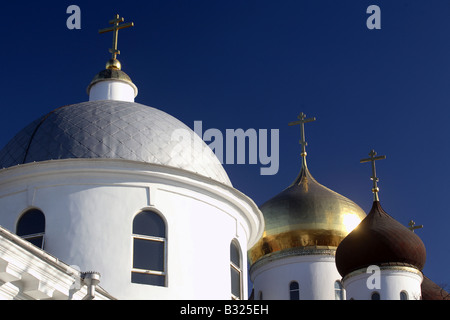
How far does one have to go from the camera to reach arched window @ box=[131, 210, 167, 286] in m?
17.7

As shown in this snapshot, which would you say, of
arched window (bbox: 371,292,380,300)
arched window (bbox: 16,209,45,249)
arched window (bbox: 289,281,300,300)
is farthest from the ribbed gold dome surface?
arched window (bbox: 16,209,45,249)

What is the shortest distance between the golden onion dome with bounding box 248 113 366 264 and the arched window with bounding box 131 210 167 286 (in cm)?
1138

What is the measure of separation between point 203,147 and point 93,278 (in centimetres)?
698

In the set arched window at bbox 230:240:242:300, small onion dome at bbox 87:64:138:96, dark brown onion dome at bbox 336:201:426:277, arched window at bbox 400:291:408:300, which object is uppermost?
small onion dome at bbox 87:64:138:96

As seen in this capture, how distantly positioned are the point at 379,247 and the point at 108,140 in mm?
9985

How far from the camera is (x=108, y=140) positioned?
1870cm

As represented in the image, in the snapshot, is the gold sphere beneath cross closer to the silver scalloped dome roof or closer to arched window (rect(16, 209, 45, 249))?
the silver scalloped dome roof

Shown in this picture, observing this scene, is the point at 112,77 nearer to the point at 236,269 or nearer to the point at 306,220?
the point at 236,269

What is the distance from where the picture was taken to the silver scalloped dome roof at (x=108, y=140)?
18.6 m

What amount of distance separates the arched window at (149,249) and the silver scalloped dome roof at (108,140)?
4.12 feet

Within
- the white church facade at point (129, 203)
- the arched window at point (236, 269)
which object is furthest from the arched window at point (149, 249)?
the arched window at point (236, 269)

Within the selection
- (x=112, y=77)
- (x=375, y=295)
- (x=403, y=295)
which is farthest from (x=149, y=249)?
(x=403, y=295)

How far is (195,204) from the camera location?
18781 millimetres

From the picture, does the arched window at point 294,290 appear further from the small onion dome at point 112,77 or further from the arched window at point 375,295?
the small onion dome at point 112,77
